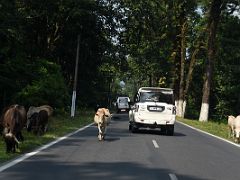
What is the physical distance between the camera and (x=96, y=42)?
47.4m

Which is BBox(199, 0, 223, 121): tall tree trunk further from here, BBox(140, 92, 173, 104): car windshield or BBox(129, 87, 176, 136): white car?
BBox(129, 87, 176, 136): white car

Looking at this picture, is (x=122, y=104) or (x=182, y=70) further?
(x=122, y=104)

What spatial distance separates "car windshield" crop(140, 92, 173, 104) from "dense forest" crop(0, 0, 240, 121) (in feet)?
23.3

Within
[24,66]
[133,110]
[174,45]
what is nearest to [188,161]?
[133,110]

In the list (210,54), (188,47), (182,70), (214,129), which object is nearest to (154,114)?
(214,129)

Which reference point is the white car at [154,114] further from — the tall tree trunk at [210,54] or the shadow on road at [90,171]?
the tall tree trunk at [210,54]

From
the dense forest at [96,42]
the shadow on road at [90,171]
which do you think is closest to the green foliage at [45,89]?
the dense forest at [96,42]

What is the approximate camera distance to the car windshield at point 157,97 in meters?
25.7

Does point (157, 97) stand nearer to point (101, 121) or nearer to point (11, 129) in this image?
point (101, 121)

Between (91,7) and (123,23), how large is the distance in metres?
4.42

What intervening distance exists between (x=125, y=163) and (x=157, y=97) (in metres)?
12.3

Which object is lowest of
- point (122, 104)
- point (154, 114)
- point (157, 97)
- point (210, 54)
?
Result: point (154, 114)

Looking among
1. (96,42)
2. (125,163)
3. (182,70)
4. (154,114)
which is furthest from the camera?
(182,70)

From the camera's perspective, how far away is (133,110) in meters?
25.5
